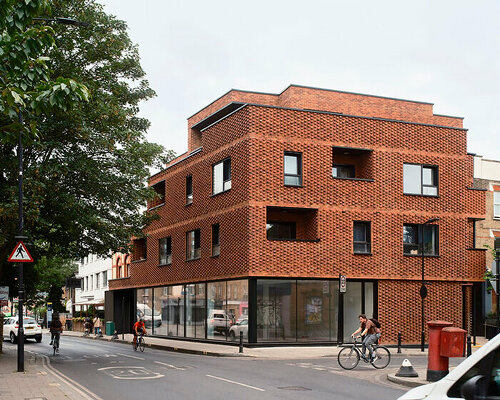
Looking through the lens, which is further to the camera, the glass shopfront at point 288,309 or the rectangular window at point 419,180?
the rectangular window at point 419,180

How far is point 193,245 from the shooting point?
39.9 meters

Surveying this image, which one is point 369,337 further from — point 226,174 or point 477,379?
point 477,379

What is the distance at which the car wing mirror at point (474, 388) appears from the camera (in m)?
4.75

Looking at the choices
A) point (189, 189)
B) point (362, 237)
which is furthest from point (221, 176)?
point (362, 237)

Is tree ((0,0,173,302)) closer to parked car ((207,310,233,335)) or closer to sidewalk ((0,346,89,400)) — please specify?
sidewalk ((0,346,89,400))

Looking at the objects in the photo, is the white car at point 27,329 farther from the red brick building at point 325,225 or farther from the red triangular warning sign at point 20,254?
the red triangular warning sign at point 20,254

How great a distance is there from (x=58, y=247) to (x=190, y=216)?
40.1 ft

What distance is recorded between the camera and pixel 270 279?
3288cm

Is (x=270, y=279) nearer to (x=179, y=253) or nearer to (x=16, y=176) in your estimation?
(x=179, y=253)

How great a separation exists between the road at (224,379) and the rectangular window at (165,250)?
736 inches

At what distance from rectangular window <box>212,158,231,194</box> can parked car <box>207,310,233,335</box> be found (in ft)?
20.2

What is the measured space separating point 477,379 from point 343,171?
31615 millimetres

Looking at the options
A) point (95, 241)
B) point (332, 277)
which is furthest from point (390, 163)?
point (95, 241)

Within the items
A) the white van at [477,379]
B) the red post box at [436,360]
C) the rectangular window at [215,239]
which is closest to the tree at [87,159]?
the rectangular window at [215,239]
